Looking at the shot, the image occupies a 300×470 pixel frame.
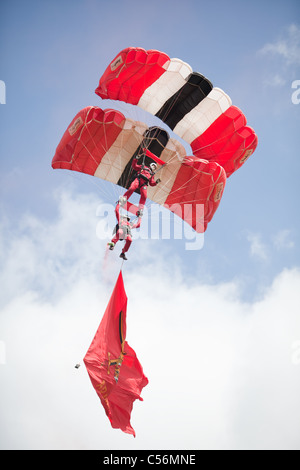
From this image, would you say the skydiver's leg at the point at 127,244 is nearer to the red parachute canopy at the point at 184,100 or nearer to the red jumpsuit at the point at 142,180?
the red jumpsuit at the point at 142,180

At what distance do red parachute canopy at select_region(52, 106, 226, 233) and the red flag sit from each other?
302 cm

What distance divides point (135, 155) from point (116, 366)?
17.7 feet

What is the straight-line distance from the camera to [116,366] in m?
9.22

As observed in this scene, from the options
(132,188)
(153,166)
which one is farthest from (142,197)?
(153,166)

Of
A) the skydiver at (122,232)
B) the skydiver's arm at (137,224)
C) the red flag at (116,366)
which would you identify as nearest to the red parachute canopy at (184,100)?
the skydiver's arm at (137,224)

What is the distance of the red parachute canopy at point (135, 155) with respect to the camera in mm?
10305

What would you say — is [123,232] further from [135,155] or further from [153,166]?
[135,155]

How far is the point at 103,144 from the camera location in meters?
10.9

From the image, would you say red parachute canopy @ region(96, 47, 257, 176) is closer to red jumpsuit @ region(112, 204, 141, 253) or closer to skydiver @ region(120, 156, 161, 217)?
skydiver @ region(120, 156, 161, 217)

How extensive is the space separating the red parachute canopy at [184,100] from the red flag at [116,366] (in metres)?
4.13

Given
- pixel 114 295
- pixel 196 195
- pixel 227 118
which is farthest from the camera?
pixel 196 195
